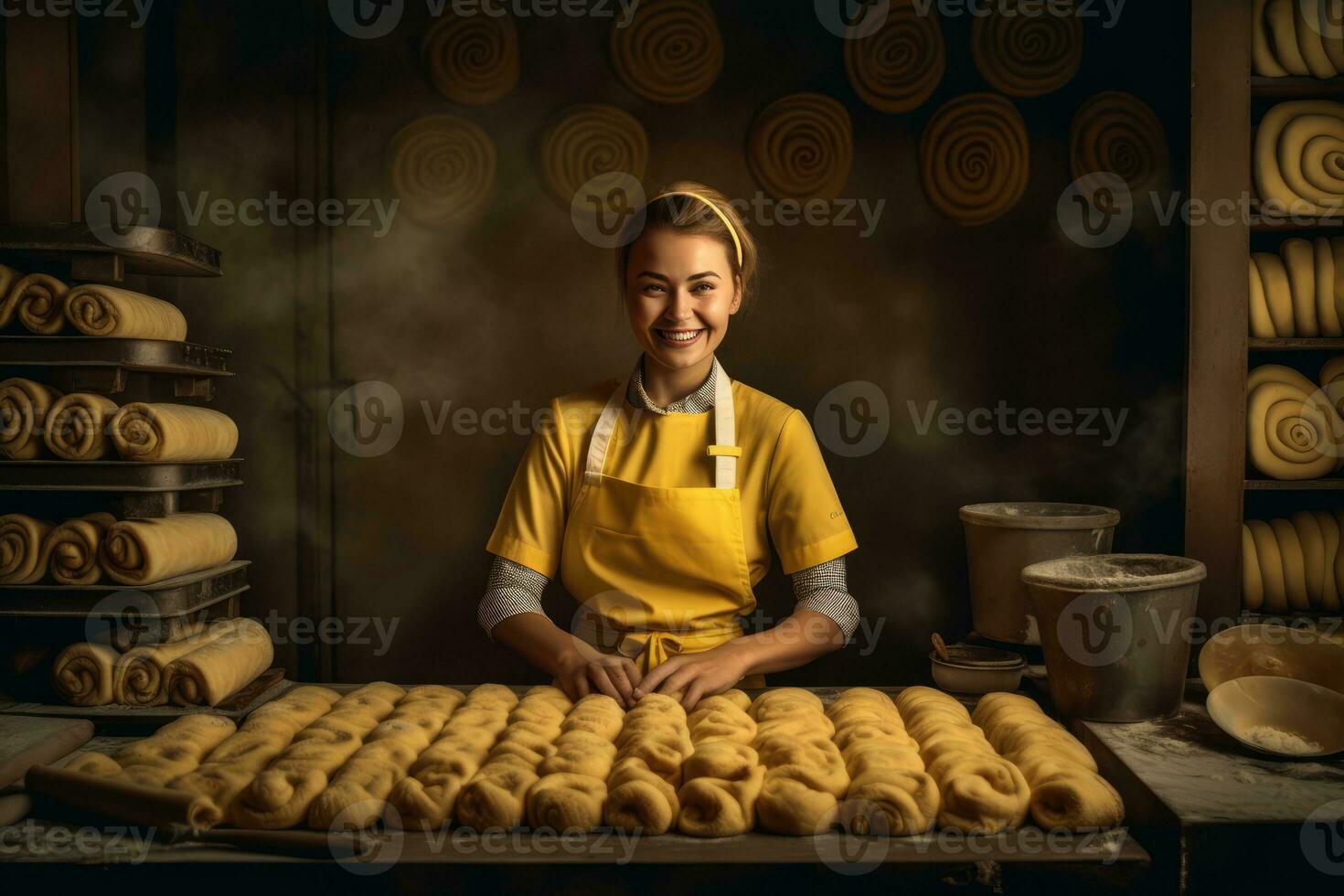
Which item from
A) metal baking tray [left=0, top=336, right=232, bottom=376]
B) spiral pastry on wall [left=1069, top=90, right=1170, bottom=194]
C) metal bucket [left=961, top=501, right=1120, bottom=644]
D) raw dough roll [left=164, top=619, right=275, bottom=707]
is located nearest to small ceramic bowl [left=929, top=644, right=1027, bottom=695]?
metal bucket [left=961, top=501, right=1120, bottom=644]

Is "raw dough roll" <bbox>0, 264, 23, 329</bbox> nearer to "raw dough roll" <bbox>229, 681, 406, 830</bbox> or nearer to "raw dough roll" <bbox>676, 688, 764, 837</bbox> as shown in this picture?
"raw dough roll" <bbox>229, 681, 406, 830</bbox>

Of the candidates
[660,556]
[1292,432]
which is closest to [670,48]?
[660,556]

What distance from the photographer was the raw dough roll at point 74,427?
2.35 meters

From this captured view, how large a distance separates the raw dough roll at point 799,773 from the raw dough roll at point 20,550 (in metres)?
1.77

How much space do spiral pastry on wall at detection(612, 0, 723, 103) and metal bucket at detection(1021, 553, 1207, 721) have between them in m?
1.90

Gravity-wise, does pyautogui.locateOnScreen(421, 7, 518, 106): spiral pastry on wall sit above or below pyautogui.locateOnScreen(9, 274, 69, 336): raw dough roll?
above

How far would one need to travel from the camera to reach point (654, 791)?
1577mm

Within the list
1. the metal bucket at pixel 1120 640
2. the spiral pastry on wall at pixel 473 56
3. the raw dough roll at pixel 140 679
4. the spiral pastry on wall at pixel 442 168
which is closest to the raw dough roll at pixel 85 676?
the raw dough roll at pixel 140 679

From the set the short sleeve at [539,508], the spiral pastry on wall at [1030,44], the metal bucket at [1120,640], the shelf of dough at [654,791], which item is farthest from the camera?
the spiral pastry on wall at [1030,44]

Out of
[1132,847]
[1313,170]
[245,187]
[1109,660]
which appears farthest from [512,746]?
[1313,170]

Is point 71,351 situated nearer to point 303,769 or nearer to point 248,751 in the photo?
point 248,751

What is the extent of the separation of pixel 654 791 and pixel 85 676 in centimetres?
151

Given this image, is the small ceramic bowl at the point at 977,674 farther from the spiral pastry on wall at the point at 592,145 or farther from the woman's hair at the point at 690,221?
the spiral pastry on wall at the point at 592,145

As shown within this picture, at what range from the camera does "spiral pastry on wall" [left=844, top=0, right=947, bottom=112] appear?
309 cm
